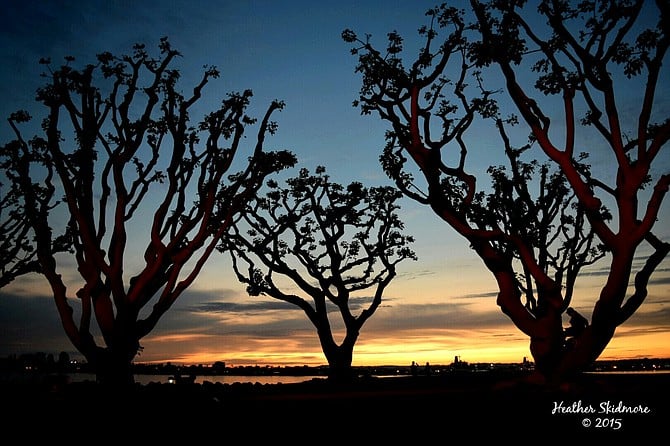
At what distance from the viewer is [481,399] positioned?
14.2m

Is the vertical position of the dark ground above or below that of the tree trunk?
below

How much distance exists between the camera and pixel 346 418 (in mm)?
11898

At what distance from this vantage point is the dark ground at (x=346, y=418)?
→ 1019cm

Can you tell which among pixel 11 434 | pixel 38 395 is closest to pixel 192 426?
pixel 11 434

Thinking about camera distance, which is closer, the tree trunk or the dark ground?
the dark ground

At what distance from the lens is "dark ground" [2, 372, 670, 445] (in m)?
10.2

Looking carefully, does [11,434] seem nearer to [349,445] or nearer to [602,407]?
[349,445]

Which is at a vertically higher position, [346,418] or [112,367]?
[112,367]

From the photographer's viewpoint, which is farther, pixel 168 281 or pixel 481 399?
pixel 168 281

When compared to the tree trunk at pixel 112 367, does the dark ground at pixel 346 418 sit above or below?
below

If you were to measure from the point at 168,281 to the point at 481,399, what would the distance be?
11.5m

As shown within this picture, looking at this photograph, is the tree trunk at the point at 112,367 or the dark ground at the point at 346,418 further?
the tree trunk at the point at 112,367

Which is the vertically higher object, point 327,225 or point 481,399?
point 327,225

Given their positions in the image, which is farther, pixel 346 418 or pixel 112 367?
pixel 112 367
